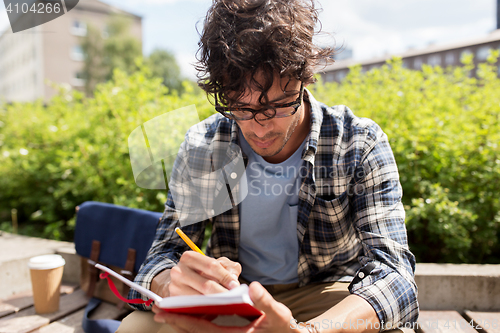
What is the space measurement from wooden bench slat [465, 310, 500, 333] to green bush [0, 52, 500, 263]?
1.41 ft

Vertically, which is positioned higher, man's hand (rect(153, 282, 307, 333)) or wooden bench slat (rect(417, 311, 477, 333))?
man's hand (rect(153, 282, 307, 333))

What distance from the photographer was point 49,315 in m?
1.92

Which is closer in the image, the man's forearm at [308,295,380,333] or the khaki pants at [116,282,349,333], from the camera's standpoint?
the man's forearm at [308,295,380,333]

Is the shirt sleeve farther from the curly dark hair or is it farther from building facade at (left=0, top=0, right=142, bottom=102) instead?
building facade at (left=0, top=0, right=142, bottom=102)

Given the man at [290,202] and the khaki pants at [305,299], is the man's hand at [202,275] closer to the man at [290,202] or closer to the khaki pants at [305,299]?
the man at [290,202]

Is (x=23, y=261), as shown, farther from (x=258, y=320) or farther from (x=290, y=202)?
(x=258, y=320)

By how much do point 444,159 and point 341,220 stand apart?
4.17 ft

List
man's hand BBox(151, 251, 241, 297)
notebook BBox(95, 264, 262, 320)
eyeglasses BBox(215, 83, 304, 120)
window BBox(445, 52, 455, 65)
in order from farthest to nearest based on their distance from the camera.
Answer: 1. window BBox(445, 52, 455, 65)
2. eyeglasses BBox(215, 83, 304, 120)
3. man's hand BBox(151, 251, 241, 297)
4. notebook BBox(95, 264, 262, 320)

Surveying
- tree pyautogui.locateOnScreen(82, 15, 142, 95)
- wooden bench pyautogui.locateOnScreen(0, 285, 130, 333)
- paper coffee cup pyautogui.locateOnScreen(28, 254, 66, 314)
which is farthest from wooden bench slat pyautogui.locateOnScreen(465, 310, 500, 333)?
tree pyautogui.locateOnScreen(82, 15, 142, 95)

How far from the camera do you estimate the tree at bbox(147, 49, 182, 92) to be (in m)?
32.0

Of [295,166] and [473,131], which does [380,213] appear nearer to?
[295,166]

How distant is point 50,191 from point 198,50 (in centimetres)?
304

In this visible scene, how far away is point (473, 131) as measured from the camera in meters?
2.41

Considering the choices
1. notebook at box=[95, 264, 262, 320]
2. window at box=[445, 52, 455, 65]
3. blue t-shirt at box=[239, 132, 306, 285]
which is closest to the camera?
A: notebook at box=[95, 264, 262, 320]
